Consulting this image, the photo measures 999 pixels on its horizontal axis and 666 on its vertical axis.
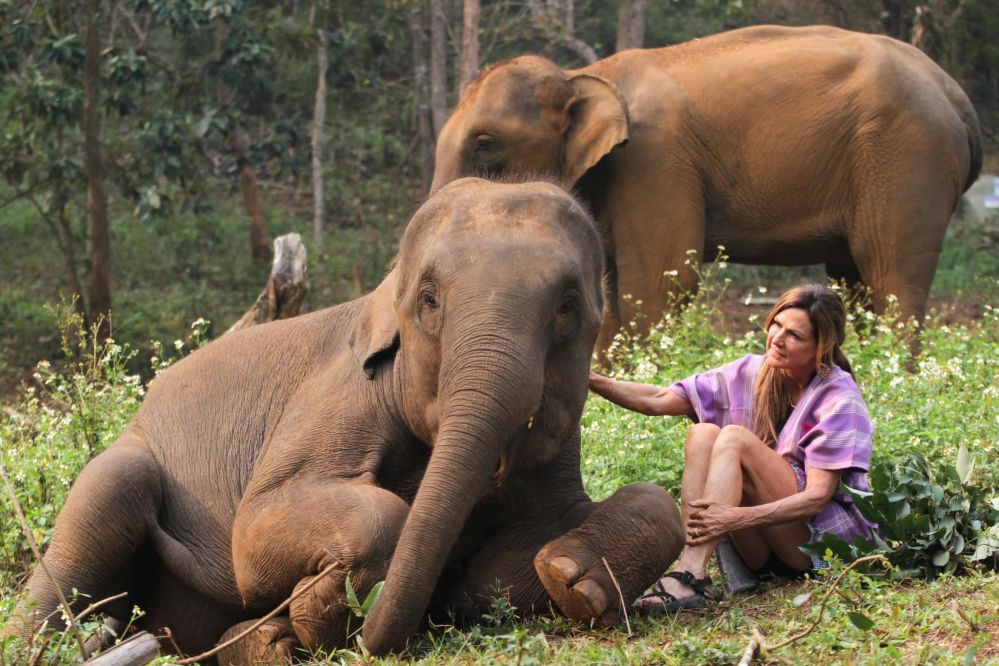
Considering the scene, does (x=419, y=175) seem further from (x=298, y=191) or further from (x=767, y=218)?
(x=767, y=218)

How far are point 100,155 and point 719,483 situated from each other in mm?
11029

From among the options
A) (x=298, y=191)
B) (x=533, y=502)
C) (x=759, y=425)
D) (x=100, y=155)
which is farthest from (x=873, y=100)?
(x=298, y=191)

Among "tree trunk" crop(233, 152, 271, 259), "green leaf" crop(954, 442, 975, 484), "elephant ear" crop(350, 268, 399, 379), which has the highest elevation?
"elephant ear" crop(350, 268, 399, 379)

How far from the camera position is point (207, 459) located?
5.42 meters

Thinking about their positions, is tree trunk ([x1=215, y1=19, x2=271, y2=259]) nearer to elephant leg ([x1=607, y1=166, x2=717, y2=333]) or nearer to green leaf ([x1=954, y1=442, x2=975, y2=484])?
elephant leg ([x1=607, y1=166, x2=717, y2=333])

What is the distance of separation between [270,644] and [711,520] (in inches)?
60.9

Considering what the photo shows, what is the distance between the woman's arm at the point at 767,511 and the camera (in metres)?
4.99

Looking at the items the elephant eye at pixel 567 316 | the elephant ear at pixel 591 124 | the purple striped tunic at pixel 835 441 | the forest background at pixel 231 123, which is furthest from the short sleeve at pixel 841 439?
the forest background at pixel 231 123

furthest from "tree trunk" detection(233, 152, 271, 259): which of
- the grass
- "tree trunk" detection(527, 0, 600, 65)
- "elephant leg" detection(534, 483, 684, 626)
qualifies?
"elephant leg" detection(534, 483, 684, 626)

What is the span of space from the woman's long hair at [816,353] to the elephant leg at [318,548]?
1.52 meters

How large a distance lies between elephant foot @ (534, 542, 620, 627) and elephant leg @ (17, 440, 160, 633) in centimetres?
157

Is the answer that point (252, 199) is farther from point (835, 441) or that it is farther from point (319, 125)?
point (835, 441)

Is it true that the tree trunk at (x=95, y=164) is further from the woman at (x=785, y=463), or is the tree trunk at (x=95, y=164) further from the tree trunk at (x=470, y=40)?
the woman at (x=785, y=463)

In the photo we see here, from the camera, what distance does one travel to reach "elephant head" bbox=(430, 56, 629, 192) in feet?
32.9
